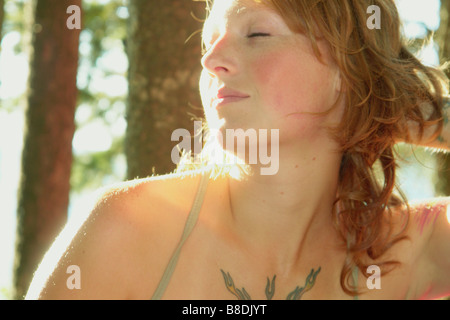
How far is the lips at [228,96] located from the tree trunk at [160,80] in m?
1.11

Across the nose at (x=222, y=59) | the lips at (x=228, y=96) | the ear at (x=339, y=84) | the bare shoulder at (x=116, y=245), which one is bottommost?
the bare shoulder at (x=116, y=245)

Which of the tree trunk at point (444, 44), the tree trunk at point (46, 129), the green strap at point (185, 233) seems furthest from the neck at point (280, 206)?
the tree trunk at point (46, 129)

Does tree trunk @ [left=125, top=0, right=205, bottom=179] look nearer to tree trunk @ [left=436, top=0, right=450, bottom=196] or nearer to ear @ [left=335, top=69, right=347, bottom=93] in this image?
ear @ [left=335, top=69, right=347, bottom=93]

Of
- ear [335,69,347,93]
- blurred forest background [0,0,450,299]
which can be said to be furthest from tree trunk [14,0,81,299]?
ear [335,69,347,93]

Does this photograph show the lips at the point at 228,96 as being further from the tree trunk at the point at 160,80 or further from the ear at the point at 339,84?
the tree trunk at the point at 160,80

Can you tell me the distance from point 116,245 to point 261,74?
38.6 inches

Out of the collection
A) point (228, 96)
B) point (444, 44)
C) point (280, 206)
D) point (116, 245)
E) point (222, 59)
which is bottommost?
point (116, 245)

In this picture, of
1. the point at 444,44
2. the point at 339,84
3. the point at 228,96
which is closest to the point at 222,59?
the point at 228,96

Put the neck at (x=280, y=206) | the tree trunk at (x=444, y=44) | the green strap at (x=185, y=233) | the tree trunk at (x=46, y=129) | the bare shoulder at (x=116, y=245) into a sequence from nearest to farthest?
the bare shoulder at (x=116, y=245), the green strap at (x=185, y=233), the neck at (x=280, y=206), the tree trunk at (x=444, y=44), the tree trunk at (x=46, y=129)

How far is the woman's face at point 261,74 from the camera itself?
2.56 metres

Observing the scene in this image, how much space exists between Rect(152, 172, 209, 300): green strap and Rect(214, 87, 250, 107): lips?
0.46 m

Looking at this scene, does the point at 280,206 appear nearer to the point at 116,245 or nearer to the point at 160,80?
the point at 116,245

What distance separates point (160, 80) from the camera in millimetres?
3707
